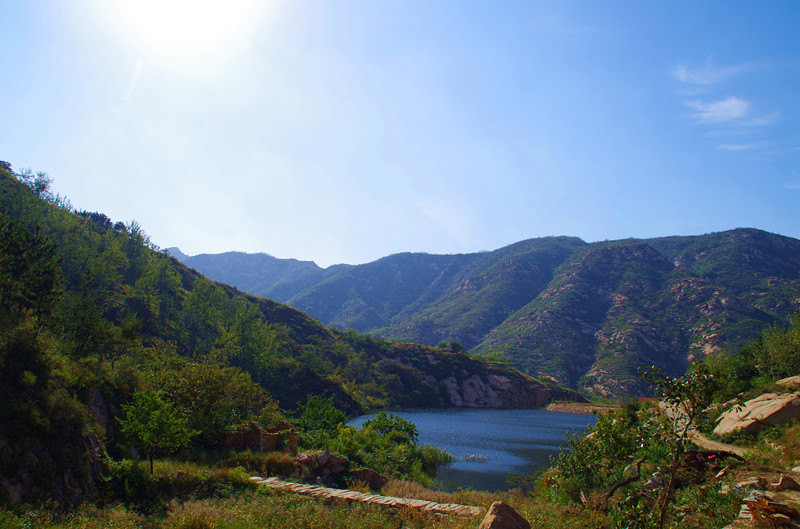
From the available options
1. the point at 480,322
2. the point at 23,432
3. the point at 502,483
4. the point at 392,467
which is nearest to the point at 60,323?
the point at 23,432

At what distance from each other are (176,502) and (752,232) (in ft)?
653

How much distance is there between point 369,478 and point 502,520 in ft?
44.1

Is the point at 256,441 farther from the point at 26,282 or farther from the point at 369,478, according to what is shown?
the point at 26,282

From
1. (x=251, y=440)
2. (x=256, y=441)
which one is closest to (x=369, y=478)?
(x=256, y=441)

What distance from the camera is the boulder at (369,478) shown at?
849 inches

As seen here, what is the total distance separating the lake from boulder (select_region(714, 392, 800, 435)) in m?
12.4

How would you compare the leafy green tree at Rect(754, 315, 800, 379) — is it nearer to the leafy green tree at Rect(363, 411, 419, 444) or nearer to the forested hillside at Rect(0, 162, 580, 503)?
the leafy green tree at Rect(363, 411, 419, 444)

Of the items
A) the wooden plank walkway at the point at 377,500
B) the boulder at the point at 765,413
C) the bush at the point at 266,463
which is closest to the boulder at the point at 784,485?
the boulder at the point at 765,413

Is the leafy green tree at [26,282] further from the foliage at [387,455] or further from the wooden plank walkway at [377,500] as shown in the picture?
the foliage at [387,455]

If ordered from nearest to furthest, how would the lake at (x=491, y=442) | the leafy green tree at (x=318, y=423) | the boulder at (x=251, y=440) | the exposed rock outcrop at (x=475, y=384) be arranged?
the boulder at (x=251, y=440)
the leafy green tree at (x=318, y=423)
the lake at (x=491, y=442)
the exposed rock outcrop at (x=475, y=384)

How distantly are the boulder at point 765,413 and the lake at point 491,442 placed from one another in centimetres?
1236

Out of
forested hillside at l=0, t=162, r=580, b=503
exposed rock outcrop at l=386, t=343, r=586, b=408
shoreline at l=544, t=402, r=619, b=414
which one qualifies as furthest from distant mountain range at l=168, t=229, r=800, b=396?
forested hillside at l=0, t=162, r=580, b=503

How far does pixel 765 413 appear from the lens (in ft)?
63.0

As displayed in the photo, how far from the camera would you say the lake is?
97.7ft
